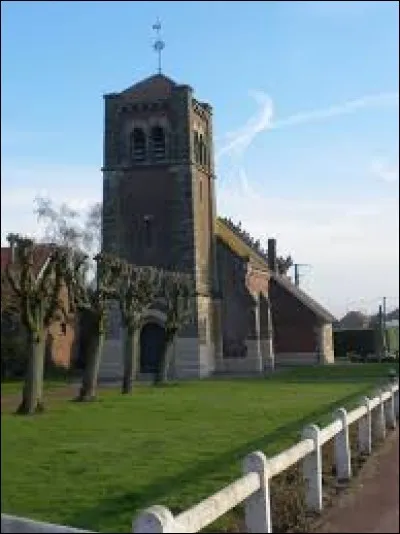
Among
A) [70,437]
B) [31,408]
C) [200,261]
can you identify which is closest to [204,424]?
[70,437]

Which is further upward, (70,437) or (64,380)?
(64,380)

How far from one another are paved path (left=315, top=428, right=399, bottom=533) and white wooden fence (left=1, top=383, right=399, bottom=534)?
1.35 ft

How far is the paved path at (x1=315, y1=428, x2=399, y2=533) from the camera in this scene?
7.37 meters

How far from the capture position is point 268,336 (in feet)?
168

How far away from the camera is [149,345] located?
46.6 m

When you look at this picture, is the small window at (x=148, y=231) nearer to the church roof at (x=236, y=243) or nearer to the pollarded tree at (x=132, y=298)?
the church roof at (x=236, y=243)

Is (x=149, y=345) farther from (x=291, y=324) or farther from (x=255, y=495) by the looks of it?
Result: (x=255, y=495)

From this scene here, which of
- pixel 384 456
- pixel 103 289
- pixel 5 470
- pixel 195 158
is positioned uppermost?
pixel 195 158

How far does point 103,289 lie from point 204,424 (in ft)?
36.9

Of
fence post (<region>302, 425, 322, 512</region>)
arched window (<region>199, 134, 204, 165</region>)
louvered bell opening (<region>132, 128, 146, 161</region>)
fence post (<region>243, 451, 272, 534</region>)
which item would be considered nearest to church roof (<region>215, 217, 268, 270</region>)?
arched window (<region>199, 134, 204, 165</region>)

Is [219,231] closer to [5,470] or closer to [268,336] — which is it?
[268,336]

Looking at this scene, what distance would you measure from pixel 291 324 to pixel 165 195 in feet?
47.8

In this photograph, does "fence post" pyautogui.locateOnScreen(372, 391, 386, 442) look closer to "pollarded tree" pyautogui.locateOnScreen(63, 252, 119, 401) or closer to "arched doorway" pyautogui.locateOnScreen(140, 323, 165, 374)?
"pollarded tree" pyautogui.locateOnScreen(63, 252, 119, 401)

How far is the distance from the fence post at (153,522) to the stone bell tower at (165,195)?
40392mm
